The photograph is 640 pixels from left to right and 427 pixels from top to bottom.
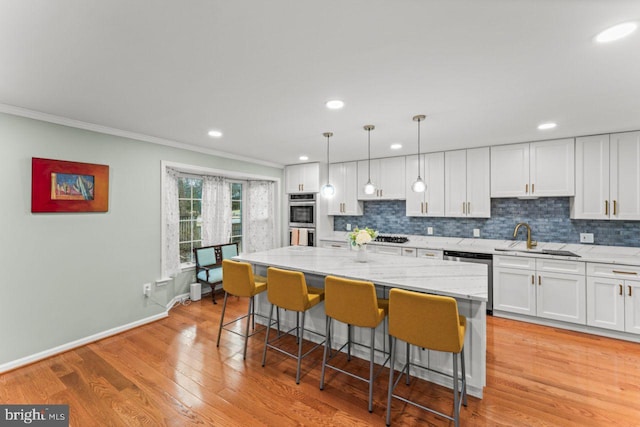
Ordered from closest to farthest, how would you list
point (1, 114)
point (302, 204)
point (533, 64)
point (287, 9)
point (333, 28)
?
point (287, 9) < point (333, 28) < point (533, 64) < point (1, 114) < point (302, 204)

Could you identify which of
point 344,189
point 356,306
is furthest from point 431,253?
point 356,306

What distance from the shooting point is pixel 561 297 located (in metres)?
3.40

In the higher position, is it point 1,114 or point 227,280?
point 1,114

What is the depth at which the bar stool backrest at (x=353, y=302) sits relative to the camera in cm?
210

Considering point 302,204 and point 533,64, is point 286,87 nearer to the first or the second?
point 533,64

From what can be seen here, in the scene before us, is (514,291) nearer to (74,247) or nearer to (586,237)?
(586,237)

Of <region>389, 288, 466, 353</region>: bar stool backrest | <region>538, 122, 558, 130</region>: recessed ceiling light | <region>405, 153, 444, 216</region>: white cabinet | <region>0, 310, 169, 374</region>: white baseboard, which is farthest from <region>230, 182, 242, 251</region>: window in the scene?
<region>538, 122, 558, 130</region>: recessed ceiling light

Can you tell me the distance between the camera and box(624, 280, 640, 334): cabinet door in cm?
303

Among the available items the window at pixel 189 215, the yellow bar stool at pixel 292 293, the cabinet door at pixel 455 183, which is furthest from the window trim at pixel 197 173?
the cabinet door at pixel 455 183

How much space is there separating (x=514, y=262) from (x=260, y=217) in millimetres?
4247

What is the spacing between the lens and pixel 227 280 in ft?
9.67

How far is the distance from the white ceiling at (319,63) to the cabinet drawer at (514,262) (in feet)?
5.44

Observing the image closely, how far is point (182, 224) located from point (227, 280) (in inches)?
81.1

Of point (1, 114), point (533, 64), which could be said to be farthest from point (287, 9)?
point (1, 114)
